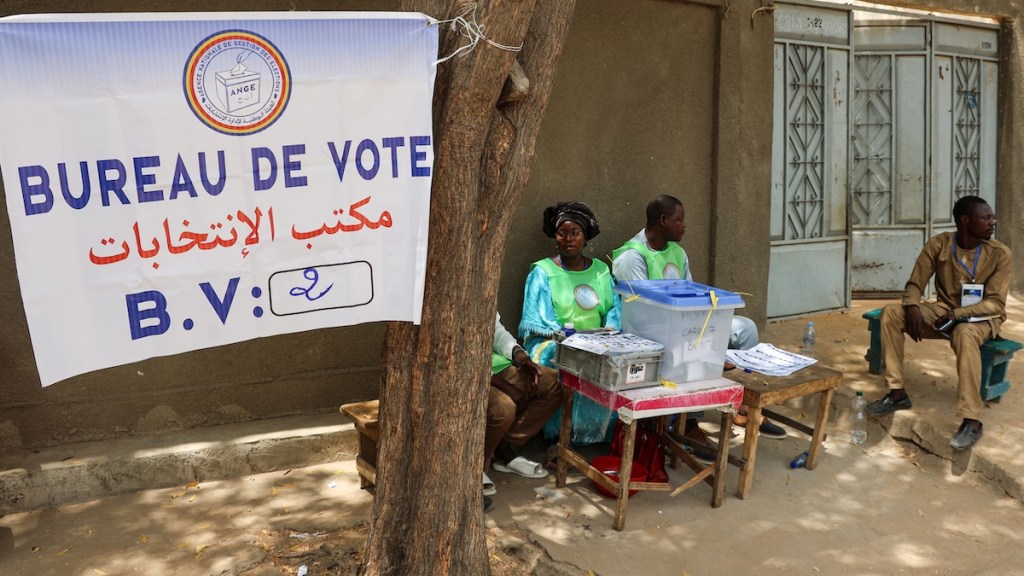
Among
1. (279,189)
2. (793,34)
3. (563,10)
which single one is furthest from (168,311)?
(793,34)

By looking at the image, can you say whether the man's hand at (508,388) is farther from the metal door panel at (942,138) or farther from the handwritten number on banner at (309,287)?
the metal door panel at (942,138)

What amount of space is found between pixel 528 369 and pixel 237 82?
7.83 feet

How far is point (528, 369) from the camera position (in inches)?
183

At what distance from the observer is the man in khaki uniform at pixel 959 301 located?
5.37 meters

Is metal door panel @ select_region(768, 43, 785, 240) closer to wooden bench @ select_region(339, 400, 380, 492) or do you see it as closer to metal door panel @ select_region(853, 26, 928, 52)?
metal door panel @ select_region(853, 26, 928, 52)

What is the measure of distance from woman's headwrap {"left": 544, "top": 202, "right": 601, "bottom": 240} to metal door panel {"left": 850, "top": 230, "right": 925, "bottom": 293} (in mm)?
4116

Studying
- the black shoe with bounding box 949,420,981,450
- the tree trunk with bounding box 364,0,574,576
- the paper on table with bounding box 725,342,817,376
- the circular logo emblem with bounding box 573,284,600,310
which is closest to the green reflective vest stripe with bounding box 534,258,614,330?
the circular logo emblem with bounding box 573,284,600,310

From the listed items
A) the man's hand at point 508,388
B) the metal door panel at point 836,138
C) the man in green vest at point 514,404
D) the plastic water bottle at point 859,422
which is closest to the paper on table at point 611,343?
the man in green vest at point 514,404

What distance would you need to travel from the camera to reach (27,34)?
252 cm

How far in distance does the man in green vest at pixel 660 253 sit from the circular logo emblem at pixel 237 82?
2860mm

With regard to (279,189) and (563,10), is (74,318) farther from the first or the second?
(563,10)

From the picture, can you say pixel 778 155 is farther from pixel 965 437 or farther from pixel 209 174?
pixel 209 174

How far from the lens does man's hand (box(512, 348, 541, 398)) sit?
459cm

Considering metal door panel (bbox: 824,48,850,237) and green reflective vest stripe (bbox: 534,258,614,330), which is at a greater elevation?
metal door panel (bbox: 824,48,850,237)
